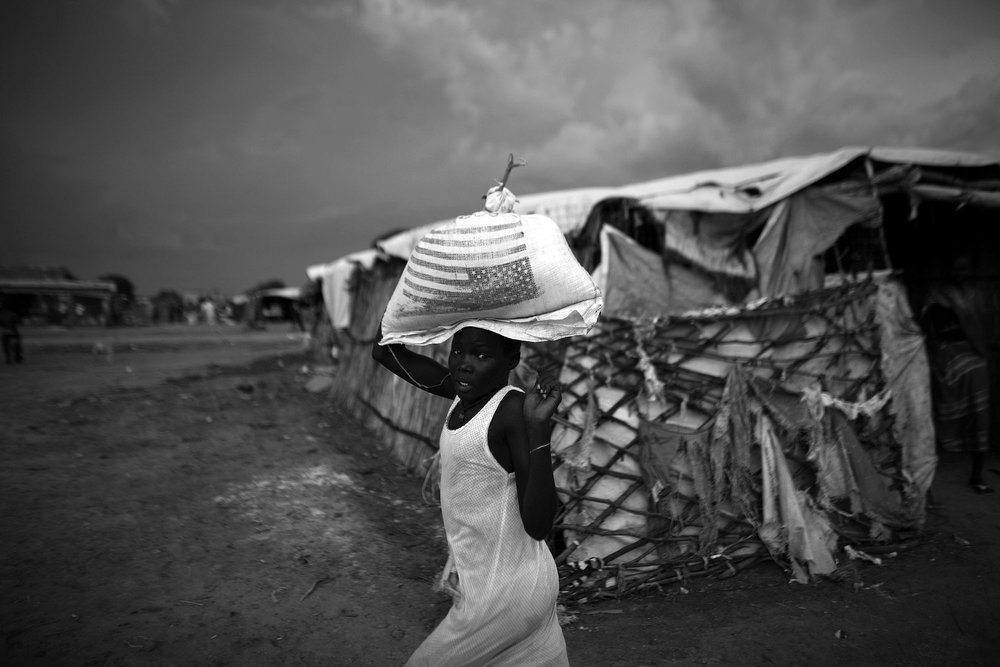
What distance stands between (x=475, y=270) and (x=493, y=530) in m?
0.70

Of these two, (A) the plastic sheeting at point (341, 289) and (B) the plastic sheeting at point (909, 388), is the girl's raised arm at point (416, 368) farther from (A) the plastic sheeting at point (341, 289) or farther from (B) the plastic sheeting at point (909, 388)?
(A) the plastic sheeting at point (341, 289)

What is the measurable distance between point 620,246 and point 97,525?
15.2 ft

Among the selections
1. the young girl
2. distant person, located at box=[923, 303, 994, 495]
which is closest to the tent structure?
distant person, located at box=[923, 303, 994, 495]

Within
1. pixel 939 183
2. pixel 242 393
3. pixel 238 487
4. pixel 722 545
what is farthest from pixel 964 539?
pixel 242 393

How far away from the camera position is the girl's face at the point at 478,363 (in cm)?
144

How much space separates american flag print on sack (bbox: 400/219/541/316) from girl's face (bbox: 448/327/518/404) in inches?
3.4

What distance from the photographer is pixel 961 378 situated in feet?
16.6

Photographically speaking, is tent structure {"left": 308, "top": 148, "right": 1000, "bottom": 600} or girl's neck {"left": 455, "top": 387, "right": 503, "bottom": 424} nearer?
girl's neck {"left": 455, "top": 387, "right": 503, "bottom": 424}

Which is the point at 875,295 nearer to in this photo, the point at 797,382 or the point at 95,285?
the point at 797,382

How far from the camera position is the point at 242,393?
9.34 meters

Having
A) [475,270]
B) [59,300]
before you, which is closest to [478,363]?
[475,270]

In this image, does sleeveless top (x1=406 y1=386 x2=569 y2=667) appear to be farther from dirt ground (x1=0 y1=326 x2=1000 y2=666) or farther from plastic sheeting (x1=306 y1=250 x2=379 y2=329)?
plastic sheeting (x1=306 y1=250 x2=379 y2=329)

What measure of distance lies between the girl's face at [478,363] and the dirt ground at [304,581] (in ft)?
7.00

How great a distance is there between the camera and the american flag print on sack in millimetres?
1460
